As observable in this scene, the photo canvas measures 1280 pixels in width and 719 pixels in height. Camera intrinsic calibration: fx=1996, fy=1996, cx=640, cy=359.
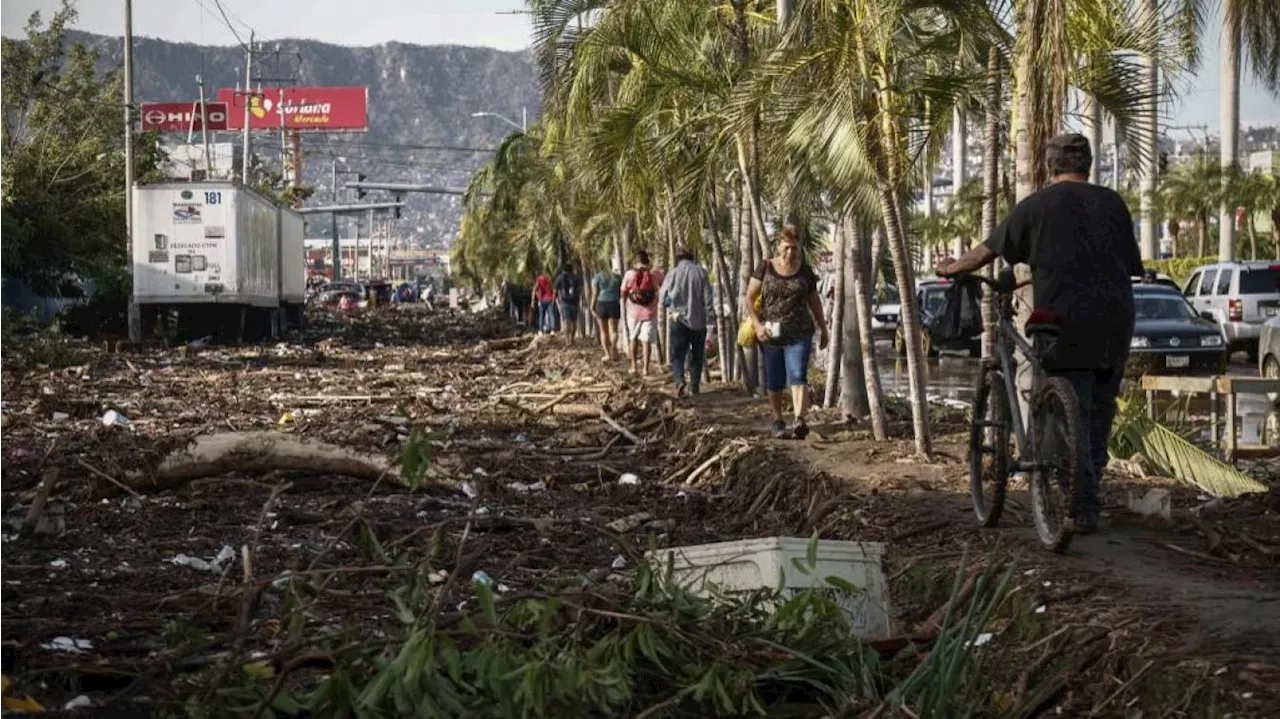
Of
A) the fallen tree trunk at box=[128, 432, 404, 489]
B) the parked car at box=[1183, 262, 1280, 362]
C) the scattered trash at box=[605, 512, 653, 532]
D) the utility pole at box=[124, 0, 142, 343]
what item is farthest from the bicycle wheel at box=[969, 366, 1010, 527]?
the utility pole at box=[124, 0, 142, 343]

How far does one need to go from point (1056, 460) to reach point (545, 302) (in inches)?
1720

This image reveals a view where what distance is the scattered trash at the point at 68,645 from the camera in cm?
732

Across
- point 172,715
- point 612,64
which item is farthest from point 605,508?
point 612,64

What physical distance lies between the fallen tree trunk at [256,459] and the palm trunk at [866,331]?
163 inches

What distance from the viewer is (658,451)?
17766mm

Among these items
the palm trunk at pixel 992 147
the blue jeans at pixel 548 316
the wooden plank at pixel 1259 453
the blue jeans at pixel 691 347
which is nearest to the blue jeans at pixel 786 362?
the palm trunk at pixel 992 147

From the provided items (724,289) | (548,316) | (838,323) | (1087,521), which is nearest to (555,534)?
(1087,521)

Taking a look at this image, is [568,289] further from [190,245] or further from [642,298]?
[642,298]

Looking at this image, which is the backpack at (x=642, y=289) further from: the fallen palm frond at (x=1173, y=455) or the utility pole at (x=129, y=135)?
the utility pole at (x=129, y=135)

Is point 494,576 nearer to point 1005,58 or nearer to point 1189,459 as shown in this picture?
point 1189,459

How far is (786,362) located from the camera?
1608 centimetres

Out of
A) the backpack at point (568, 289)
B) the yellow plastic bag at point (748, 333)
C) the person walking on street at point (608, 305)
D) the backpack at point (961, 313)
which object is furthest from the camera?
the backpack at point (568, 289)

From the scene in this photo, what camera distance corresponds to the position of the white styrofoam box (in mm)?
7219

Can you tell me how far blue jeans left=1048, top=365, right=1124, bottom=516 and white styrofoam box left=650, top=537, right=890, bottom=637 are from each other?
1.58 metres
